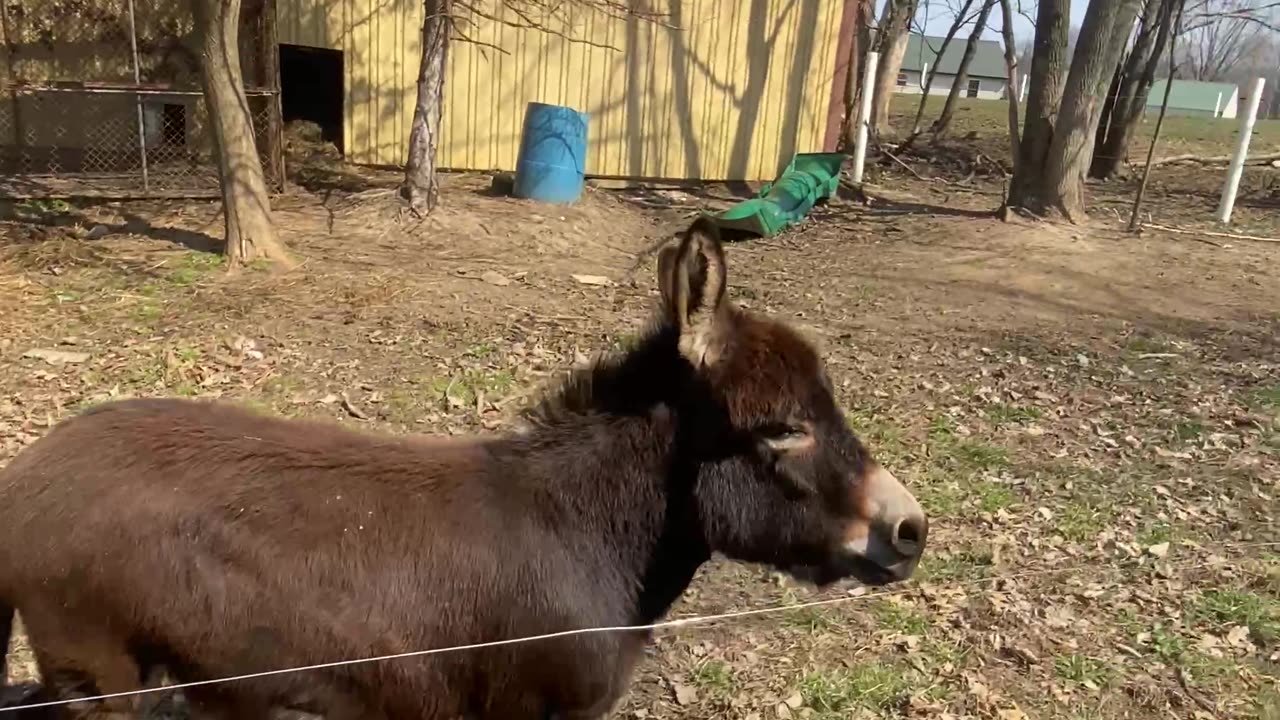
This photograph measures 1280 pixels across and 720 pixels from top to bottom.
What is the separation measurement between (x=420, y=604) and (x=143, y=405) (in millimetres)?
1012

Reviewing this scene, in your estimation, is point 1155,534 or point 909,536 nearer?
point 909,536

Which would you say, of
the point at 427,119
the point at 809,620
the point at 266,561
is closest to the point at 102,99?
the point at 427,119

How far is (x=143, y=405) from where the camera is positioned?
8.90 ft

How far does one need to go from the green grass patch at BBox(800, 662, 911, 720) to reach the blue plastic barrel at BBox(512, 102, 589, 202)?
27.7 feet

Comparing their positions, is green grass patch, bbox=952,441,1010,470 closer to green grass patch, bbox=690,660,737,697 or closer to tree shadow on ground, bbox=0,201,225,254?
green grass patch, bbox=690,660,737,697

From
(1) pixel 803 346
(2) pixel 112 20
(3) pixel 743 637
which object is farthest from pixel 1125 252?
(2) pixel 112 20

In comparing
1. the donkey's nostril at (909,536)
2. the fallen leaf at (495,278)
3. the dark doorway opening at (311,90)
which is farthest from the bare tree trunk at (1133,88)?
the donkey's nostril at (909,536)

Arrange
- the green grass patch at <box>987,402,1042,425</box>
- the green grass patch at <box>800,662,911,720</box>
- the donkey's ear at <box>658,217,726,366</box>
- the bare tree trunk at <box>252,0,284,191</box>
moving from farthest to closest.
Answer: the bare tree trunk at <box>252,0,284,191</box> → the green grass patch at <box>987,402,1042,425</box> → the green grass patch at <box>800,662,911,720</box> → the donkey's ear at <box>658,217,726,366</box>

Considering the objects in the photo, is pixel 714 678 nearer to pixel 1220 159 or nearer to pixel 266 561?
pixel 266 561

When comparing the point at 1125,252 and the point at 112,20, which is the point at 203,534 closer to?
the point at 1125,252

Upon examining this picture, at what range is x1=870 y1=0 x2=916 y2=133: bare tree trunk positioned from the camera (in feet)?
74.4

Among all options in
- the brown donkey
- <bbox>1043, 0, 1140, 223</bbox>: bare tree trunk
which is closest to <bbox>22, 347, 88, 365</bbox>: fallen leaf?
the brown donkey

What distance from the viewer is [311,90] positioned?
14500 mm

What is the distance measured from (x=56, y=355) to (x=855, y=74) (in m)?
12.8
